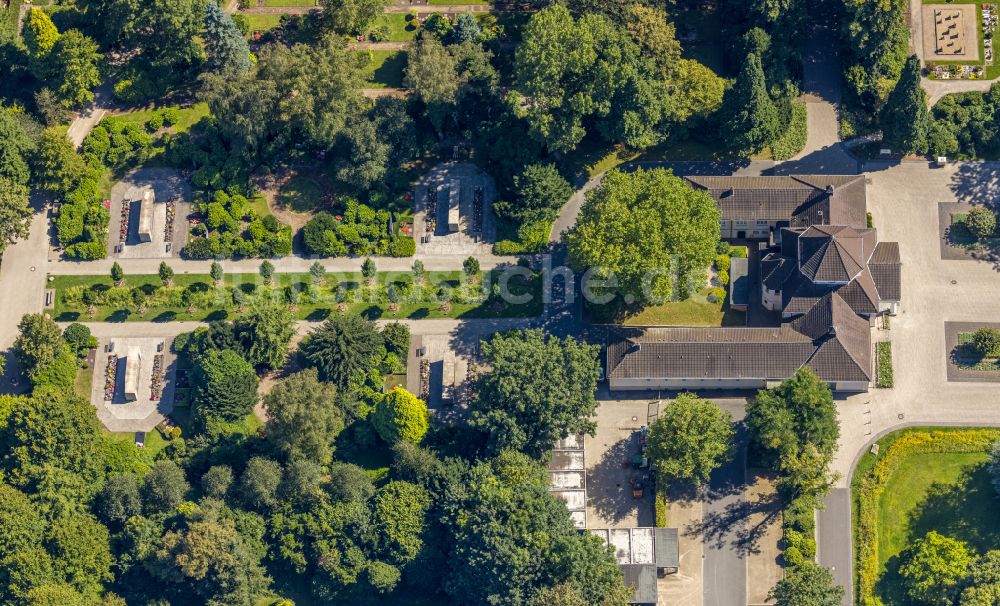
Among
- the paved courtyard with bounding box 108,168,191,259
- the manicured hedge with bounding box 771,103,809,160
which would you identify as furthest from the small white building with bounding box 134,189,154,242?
the manicured hedge with bounding box 771,103,809,160

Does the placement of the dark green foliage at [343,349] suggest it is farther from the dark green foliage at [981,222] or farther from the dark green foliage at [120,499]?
the dark green foliage at [981,222]

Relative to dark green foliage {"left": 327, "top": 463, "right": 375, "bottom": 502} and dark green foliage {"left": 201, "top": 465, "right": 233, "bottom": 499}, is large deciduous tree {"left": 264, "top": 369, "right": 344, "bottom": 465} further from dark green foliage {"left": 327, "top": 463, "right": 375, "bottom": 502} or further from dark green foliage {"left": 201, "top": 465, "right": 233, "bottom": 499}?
dark green foliage {"left": 201, "top": 465, "right": 233, "bottom": 499}

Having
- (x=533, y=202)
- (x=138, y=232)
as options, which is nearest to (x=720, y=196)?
(x=533, y=202)

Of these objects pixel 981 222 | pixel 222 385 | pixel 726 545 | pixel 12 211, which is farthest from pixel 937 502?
pixel 12 211

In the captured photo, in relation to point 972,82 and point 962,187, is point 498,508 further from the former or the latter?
point 972,82

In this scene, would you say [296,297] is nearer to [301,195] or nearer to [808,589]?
[301,195]
